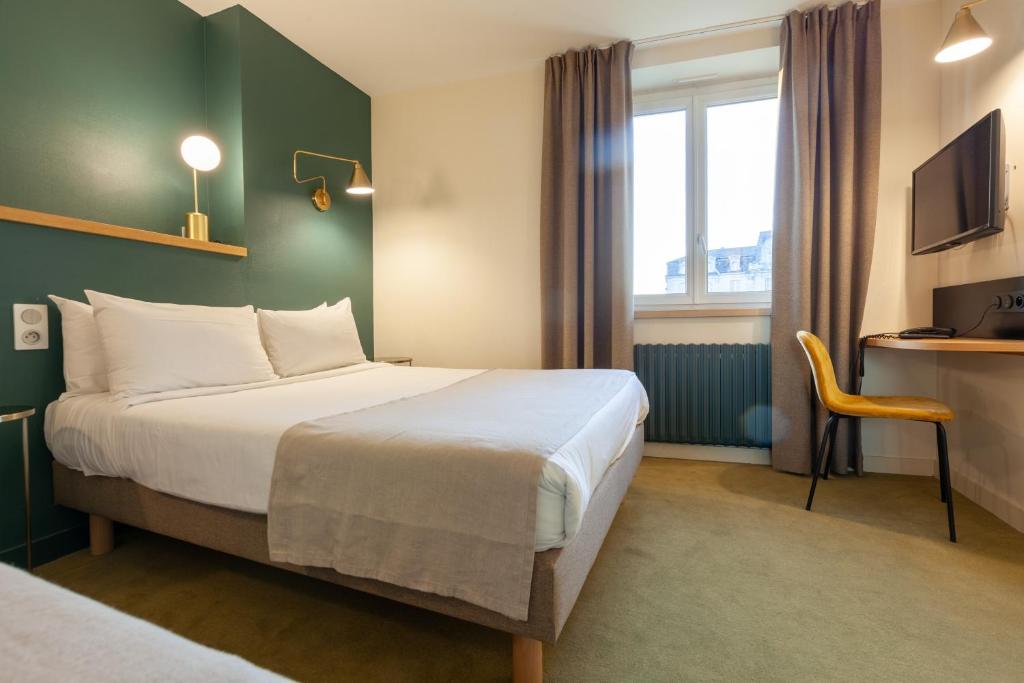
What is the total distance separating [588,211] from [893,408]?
1908 millimetres

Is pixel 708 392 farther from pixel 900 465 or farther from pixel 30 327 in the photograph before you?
pixel 30 327

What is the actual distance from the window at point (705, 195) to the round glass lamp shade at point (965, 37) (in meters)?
1.05

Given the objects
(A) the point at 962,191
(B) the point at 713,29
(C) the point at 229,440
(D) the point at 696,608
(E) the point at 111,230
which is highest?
(B) the point at 713,29

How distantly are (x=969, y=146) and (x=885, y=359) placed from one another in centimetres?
118

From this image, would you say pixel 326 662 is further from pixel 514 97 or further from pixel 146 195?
pixel 514 97

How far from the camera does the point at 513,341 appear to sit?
3420 millimetres

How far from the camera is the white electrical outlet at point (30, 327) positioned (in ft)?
5.88

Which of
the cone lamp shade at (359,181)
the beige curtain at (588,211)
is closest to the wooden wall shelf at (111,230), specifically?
the cone lamp shade at (359,181)

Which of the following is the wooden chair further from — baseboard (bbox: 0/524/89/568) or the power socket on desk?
baseboard (bbox: 0/524/89/568)

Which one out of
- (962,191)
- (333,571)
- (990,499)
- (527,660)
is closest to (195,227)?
(333,571)

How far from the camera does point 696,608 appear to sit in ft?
4.83

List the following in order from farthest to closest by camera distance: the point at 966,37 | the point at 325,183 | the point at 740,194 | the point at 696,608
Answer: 1. the point at 325,183
2. the point at 740,194
3. the point at 966,37
4. the point at 696,608

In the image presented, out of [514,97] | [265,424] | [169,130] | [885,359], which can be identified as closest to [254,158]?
[169,130]

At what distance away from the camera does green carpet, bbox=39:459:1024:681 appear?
1.23m
